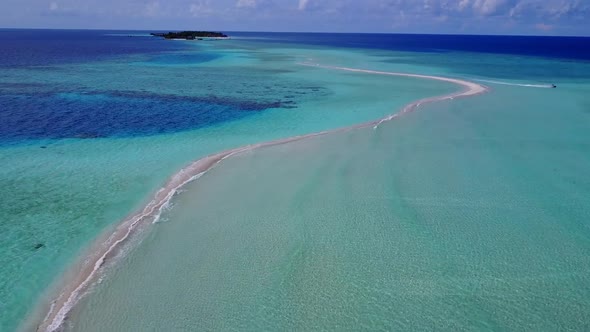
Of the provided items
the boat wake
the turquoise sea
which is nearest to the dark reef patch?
the turquoise sea

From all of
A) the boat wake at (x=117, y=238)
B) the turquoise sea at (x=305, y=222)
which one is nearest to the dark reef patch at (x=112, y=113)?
the turquoise sea at (x=305, y=222)

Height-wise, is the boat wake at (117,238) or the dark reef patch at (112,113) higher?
the boat wake at (117,238)

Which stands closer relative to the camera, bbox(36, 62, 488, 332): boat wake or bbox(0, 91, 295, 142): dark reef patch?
bbox(36, 62, 488, 332): boat wake

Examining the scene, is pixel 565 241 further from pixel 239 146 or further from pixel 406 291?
pixel 239 146

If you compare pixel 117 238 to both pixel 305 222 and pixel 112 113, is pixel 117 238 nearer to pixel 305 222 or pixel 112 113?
pixel 305 222

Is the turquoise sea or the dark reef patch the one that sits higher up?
the turquoise sea

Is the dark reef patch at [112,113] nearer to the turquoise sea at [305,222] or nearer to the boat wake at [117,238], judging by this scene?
the turquoise sea at [305,222]

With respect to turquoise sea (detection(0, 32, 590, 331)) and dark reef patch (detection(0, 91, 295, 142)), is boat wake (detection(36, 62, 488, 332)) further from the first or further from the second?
dark reef patch (detection(0, 91, 295, 142))

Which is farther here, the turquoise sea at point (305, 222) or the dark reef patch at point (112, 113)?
the dark reef patch at point (112, 113)

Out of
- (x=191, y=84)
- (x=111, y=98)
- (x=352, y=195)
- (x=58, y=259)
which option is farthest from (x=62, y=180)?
(x=191, y=84)
